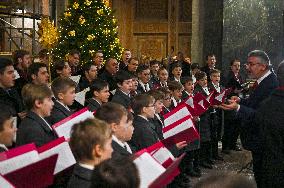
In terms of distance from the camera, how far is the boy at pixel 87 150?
2.89m

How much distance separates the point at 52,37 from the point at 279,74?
9984mm

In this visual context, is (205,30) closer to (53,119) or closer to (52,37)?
(52,37)

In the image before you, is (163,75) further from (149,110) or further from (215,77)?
(149,110)

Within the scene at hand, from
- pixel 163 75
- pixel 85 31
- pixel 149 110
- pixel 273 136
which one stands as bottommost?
pixel 273 136

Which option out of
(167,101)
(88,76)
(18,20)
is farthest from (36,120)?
(18,20)

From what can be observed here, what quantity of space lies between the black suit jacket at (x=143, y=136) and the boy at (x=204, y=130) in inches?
132

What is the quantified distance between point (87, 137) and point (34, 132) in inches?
51.6

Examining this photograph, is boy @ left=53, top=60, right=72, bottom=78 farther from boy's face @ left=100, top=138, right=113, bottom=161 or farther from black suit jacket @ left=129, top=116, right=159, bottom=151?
boy's face @ left=100, top=138, right=113, bottom=161

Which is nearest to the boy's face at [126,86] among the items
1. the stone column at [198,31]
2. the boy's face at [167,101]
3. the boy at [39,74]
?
the boy's face at [167,101]

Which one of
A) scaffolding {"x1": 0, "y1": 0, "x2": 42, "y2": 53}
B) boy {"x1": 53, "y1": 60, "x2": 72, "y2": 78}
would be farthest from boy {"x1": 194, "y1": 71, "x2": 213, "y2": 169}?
scaffolding {"x1": 0, "y1": 0, "x2": 42, "y2": 53}

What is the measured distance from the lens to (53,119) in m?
4.91

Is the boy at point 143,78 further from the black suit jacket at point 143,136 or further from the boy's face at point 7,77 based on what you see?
the black suit jacket at point 143,136

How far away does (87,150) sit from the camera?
2908 mm

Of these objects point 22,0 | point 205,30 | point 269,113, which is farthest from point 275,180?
point 22,0
